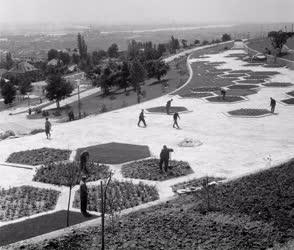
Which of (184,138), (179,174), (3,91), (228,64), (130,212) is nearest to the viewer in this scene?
(130,212)

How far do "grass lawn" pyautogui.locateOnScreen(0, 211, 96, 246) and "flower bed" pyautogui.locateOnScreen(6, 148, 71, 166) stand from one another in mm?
6524

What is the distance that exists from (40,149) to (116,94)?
35584 millimetres

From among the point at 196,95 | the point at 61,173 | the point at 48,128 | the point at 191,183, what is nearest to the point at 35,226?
the point at 61,173

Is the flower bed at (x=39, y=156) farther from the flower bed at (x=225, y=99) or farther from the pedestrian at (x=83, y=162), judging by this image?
the flower bed at (x=225, y=99)

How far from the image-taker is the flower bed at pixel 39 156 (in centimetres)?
2134

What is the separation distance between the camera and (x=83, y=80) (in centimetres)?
9569

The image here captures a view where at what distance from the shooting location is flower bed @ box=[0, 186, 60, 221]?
15281mm

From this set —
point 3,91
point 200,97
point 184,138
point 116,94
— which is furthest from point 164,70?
point 184,138

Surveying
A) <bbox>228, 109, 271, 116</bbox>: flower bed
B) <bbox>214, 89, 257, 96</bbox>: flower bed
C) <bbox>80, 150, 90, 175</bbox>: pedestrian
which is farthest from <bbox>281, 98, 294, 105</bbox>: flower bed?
<bbox>80, 150, 90, 175</bbox>: pedestrian

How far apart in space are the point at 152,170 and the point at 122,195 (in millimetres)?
3146

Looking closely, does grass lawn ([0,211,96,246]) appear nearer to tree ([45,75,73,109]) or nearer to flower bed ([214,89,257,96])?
flower bed ([214,89,257,96])

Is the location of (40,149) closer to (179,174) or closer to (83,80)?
(179,174)

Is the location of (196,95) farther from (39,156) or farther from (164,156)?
(164,156)

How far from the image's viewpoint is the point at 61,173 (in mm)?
18328
